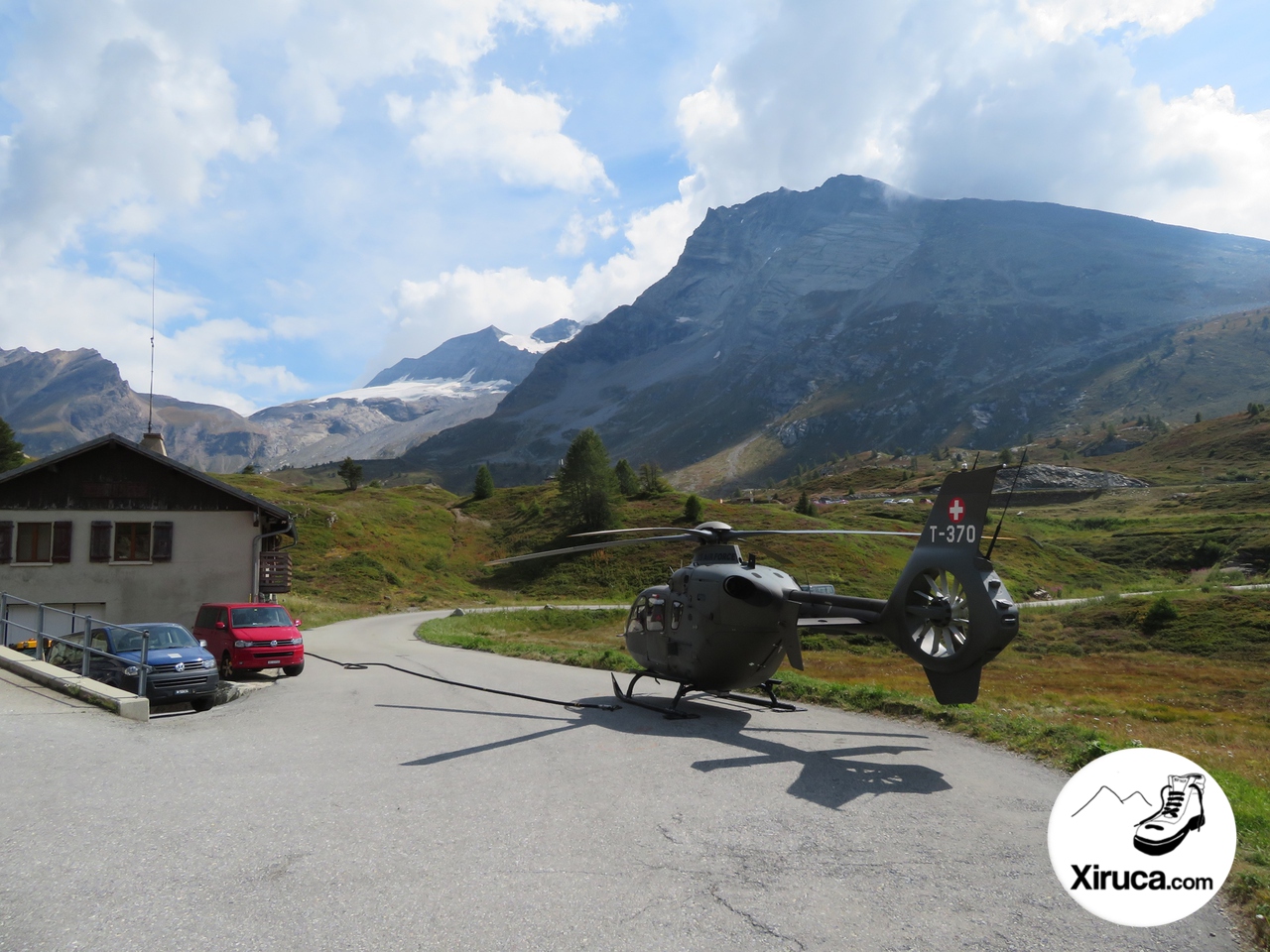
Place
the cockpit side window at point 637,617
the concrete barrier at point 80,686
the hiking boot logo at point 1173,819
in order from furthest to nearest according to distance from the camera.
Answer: the cockpit side window at point 637,617, the concrete barrier at point 80,686, the hiking boot logo at point 1173,819

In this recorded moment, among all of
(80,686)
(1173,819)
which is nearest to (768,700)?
(1173,819)

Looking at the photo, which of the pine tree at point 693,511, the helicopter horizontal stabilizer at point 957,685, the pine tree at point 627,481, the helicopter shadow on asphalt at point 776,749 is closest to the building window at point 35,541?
the helicopter shadow on asphalt at point 776,749

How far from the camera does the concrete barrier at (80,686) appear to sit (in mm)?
13576

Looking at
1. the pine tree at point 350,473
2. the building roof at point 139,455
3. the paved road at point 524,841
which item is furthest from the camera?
the pine tree at point 350,473

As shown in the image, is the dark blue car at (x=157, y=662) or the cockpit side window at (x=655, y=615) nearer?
the dark blue car at (x=157, y=662)

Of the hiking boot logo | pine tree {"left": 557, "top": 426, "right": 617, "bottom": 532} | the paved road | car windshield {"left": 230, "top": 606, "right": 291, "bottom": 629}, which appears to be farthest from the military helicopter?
pine tree {"left": 557, "top": 426, "right": 617, "bottom": 532}

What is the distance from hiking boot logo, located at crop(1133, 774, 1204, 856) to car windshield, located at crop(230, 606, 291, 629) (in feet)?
69.3

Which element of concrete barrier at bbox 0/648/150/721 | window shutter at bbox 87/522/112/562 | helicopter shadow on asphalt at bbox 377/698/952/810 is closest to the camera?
helicopter shadow on asphalt at bbox 377/698/952/810

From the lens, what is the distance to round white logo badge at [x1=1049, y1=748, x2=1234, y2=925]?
Answer: 20.1 ft

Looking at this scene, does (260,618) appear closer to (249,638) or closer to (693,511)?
(249,638)

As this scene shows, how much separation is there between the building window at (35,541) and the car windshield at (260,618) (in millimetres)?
10999

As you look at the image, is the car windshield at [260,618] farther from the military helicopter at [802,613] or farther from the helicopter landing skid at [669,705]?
the helicopter landing skid at [669,705]

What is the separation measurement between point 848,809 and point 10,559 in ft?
98.6

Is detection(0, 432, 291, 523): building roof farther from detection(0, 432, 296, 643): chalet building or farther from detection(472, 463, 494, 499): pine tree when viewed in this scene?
detection(472, 463, 494, 499): pine tree
